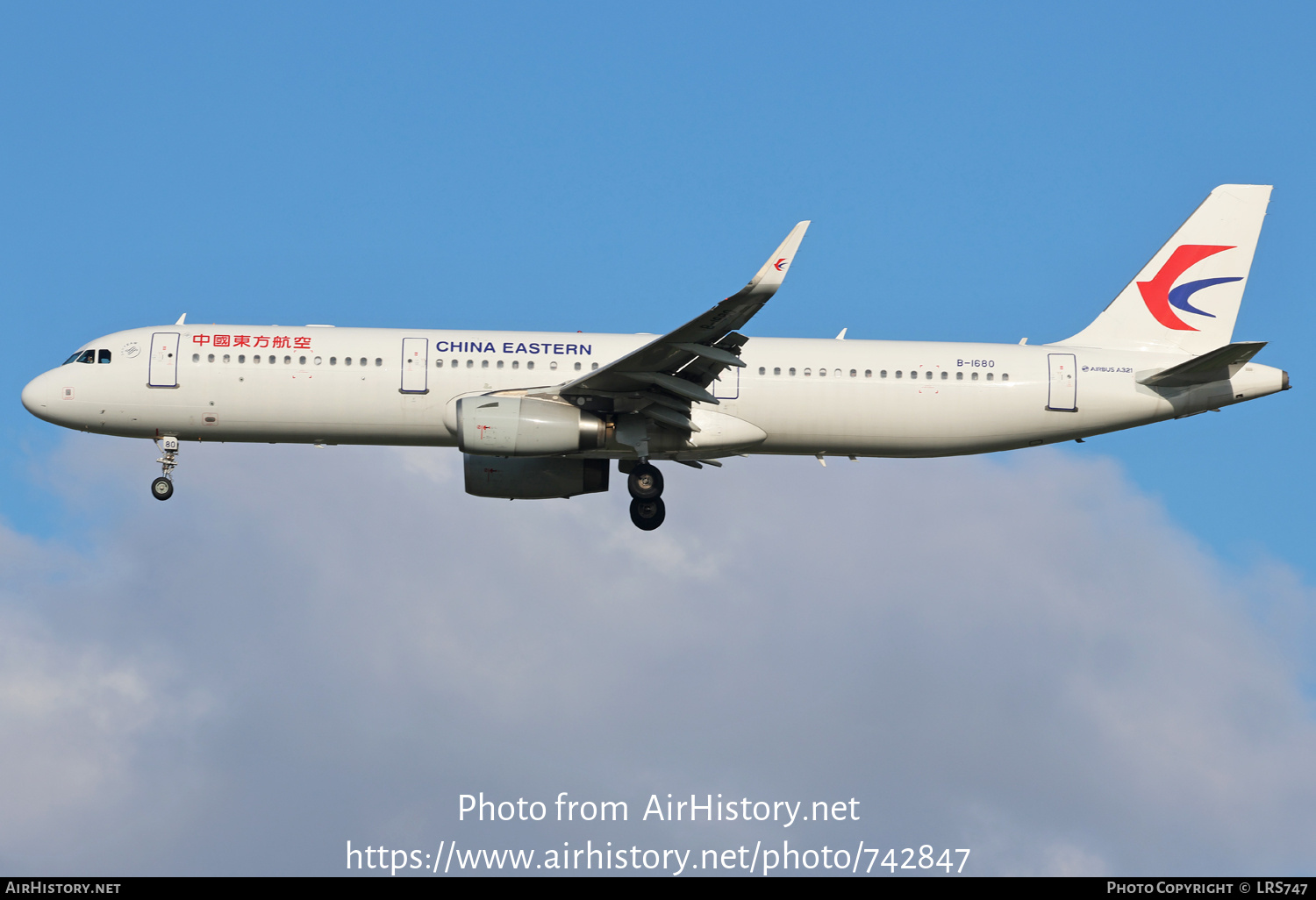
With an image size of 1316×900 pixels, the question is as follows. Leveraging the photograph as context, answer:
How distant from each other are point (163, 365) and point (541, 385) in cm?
937

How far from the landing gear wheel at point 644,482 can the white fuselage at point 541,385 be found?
102 centimetres

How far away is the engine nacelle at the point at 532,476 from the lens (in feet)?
126

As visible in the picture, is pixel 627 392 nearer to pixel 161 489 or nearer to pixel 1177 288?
pixel 161 489

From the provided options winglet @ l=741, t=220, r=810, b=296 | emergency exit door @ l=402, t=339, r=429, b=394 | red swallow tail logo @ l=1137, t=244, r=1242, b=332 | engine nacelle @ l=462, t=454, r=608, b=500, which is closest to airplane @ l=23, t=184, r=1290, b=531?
emergency exit door @ l=402, t=339, r=429, b=394

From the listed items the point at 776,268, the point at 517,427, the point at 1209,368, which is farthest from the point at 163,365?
the point at 1209,368

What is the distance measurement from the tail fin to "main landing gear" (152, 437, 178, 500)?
23163 mm

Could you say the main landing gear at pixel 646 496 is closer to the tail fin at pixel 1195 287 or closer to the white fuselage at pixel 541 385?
the white fuselage at pixel 541 385

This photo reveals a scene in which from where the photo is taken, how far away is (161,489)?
36969mm

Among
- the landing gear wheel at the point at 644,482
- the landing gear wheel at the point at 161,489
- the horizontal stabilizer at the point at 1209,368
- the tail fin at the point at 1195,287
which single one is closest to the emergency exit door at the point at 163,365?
the landing gear wheel at the point at 161,489

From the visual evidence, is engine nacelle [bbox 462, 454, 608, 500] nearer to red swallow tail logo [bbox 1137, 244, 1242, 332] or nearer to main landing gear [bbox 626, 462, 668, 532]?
main landing gear [bbox 626, 462, 668, 532]

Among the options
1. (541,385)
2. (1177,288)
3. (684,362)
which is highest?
(1177,288)

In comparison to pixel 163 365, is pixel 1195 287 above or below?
above

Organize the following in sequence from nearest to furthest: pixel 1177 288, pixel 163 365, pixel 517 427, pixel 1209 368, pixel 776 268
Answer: pixel 776 268, pixel 517 427, pixel 1209 368, pixel 163 365, pixel 1177 288

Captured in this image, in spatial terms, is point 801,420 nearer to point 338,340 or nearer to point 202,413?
point 338,340
